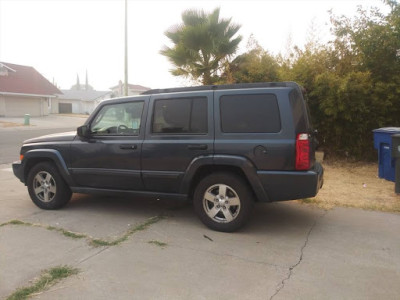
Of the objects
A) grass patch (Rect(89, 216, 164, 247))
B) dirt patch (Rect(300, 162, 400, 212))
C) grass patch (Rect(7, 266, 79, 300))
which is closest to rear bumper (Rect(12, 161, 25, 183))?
grass patch (Rect(89, 216, 164, 247))

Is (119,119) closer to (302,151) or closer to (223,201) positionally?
(223,201)

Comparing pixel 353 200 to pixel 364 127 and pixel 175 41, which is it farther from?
pixel 175 41

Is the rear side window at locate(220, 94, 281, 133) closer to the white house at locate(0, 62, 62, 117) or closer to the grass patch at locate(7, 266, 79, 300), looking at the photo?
the grass patch at locate(7, 266, 79, 300)

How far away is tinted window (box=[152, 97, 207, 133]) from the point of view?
459 centimetres

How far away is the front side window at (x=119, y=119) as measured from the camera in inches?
197

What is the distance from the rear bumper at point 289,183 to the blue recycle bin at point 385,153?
12.5 ft

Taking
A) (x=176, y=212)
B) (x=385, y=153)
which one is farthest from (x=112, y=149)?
(x=385, y=153)

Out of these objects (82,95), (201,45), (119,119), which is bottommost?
(119,119)

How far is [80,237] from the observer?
14.2 feet

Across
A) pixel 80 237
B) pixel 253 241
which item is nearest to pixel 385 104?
pixel 253 241

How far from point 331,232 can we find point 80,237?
3165 mm

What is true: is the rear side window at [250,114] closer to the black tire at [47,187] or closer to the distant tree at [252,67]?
the black tire at [47,187]

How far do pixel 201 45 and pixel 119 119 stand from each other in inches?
288

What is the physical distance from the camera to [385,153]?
7422mm
